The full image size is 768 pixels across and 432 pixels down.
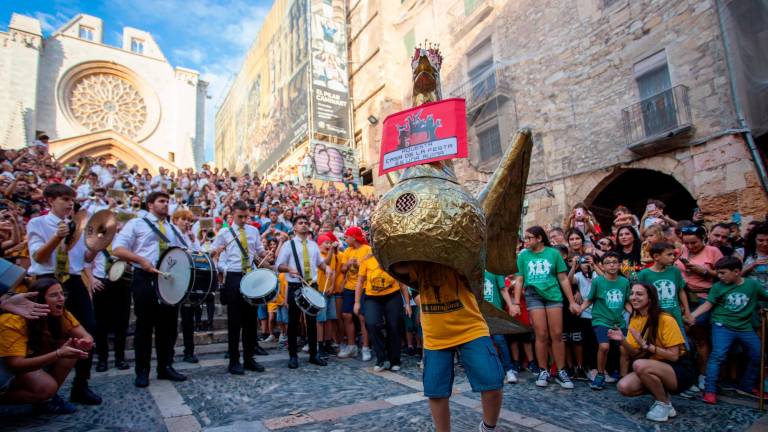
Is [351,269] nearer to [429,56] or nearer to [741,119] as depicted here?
[429,56]

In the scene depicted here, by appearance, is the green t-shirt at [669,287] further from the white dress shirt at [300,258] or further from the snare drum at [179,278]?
the snare drum at [179,278]

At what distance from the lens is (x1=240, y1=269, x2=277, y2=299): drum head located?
494 cm

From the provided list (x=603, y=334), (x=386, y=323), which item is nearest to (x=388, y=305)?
(x=386, y=323)

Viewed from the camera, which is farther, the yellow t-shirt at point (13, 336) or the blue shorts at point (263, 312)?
the blue shorts at point (263, 312)

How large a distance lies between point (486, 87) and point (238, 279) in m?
13.5

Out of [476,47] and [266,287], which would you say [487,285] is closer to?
[266,287]

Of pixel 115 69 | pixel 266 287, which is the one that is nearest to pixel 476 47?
pixel 266 287

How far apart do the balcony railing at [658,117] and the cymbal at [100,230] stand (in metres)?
11.9

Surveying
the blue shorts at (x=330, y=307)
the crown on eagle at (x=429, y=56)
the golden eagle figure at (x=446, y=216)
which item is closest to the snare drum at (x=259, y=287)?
the blue shorts at (x=330, y=307)

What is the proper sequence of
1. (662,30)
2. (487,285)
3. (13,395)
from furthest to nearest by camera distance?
(662,30), (487,285), (13,395)

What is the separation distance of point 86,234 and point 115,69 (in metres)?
31.6

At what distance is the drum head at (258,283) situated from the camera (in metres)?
4.94

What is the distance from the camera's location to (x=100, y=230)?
14.4 ft

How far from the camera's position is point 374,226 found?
2115 millimetres
